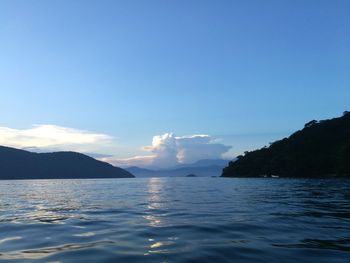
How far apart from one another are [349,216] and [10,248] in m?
20.5

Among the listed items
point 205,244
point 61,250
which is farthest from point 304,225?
point 61,250

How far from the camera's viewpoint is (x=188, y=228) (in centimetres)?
1970

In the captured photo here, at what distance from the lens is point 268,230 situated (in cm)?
1911

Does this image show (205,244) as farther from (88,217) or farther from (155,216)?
(88,217)

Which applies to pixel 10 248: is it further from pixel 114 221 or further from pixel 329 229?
pixel 329 229

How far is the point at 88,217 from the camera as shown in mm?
25453

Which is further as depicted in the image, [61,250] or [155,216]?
[155,216]

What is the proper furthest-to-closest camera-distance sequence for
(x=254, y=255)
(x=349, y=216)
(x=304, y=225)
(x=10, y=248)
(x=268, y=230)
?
(x=349, y=216)
(x=304, y=225)
(x=268, y=230)
(x=10, y=248)
(x=254, y=255)

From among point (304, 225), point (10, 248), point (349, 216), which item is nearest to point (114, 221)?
point (10, 248)

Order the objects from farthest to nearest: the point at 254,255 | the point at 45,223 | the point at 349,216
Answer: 1. the point at 349,216
2. the point at 45,223
3. the point at 254,255

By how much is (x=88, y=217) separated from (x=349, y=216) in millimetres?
17245

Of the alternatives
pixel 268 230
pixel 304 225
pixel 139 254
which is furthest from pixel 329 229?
pixel 139 254

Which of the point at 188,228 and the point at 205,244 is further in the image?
the point at 188,228

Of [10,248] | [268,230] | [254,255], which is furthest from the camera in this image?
[268,230]
